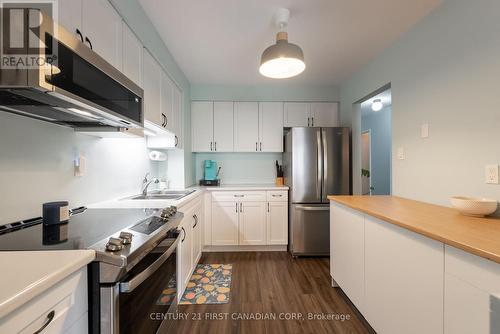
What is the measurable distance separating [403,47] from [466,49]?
2.36ft

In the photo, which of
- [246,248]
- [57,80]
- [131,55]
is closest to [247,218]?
→ [246,248]

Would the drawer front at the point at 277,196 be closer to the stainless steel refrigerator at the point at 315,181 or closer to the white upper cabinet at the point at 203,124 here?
the stainless steel refrigerator at the point at 315,181

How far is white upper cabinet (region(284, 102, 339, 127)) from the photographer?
11.3 feet

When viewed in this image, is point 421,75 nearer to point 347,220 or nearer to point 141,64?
point 347,220

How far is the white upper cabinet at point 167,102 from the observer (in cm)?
220

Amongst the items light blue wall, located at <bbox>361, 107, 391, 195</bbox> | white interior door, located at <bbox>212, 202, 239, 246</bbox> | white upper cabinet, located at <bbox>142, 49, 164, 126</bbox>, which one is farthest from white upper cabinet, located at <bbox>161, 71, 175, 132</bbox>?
light blue wall, located at <bbox>361, 107, 391, 195</bbox>

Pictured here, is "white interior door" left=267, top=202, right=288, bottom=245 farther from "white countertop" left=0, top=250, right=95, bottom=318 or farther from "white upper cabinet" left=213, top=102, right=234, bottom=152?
"white countertop" left=0, top=250, right=95, bottom=318

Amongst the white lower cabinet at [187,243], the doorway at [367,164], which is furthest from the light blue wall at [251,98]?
the doorway at [367,164]

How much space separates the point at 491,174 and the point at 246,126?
105 inches

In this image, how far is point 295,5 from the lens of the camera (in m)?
1.71

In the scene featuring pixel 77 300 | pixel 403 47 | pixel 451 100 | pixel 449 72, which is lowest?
pixel 77 300

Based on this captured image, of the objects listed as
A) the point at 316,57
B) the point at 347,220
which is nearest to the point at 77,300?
the point at 347,220

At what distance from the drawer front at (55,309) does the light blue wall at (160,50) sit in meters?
1.59

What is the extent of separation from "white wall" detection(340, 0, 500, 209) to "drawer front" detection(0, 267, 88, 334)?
2.18 meters
